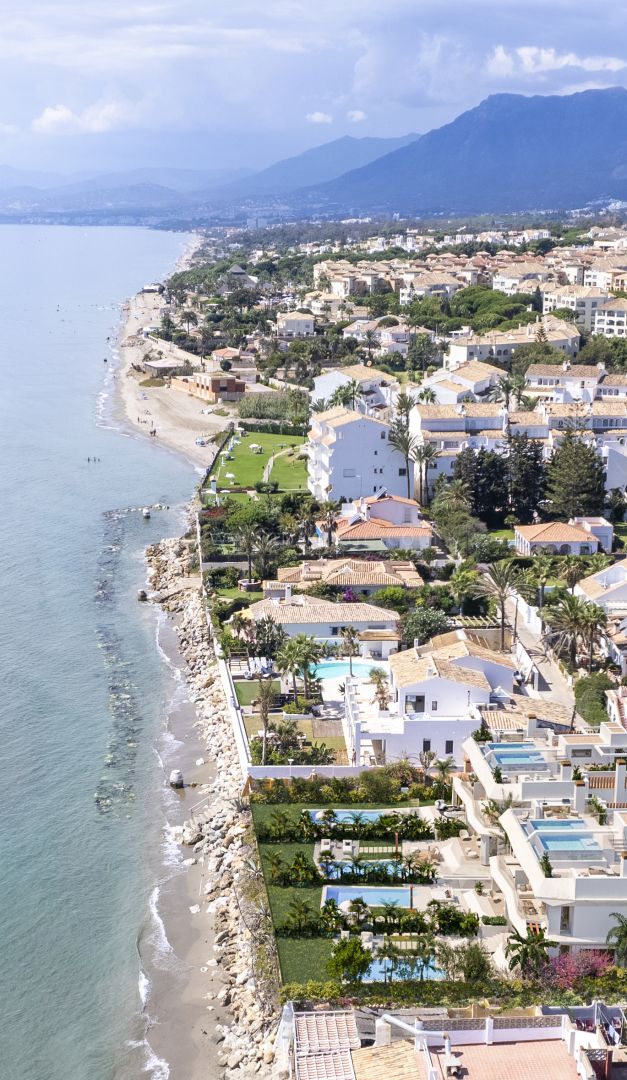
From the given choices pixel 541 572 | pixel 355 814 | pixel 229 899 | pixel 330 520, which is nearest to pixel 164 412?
pixel 330 520

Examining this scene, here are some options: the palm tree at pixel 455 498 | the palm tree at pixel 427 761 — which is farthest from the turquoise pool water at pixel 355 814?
the palm tree at pixel 455 498

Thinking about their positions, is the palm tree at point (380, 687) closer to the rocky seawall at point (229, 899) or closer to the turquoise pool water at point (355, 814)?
the rocky seawall at point (229, 899)

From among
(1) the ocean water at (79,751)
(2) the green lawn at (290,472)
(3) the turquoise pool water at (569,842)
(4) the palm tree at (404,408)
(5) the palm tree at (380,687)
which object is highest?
(4) the palm tree at (404,408)

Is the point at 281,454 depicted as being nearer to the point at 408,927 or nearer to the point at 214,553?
the point at 214,553

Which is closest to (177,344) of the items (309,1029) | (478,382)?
(478,382)

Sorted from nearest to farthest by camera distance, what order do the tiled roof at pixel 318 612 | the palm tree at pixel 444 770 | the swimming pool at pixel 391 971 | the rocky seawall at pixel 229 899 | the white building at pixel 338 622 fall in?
the swimming pool at pixel 391 971, the rocky seawall at pixel 229 899, the palm tree at pixel 444 770, the white building at pixel 338 622, the tiled roof at pixel 318 612
